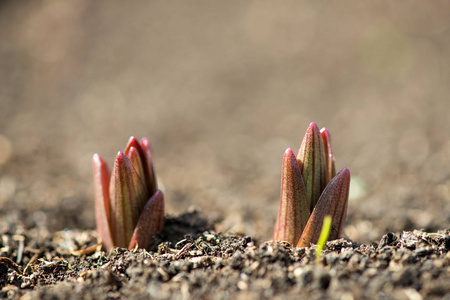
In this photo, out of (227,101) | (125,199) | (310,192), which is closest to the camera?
(310,192)

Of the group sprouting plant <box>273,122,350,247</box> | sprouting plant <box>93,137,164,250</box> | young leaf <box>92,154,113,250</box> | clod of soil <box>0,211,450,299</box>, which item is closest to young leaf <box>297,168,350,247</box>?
sprouting plant <box>273,122,350,247</box>

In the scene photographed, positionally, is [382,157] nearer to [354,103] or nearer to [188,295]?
[354,103]

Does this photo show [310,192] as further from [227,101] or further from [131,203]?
[227,101]

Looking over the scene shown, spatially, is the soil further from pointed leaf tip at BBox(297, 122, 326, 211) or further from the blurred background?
pointed leaf tip at BBox(297, 122, 326, 211)

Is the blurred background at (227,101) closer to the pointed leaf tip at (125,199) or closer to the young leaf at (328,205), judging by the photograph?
the pointed leaf tip at (125,199)

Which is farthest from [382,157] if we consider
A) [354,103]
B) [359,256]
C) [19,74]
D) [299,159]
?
[19,74]

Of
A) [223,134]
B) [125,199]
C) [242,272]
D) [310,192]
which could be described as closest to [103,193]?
[125,199]
